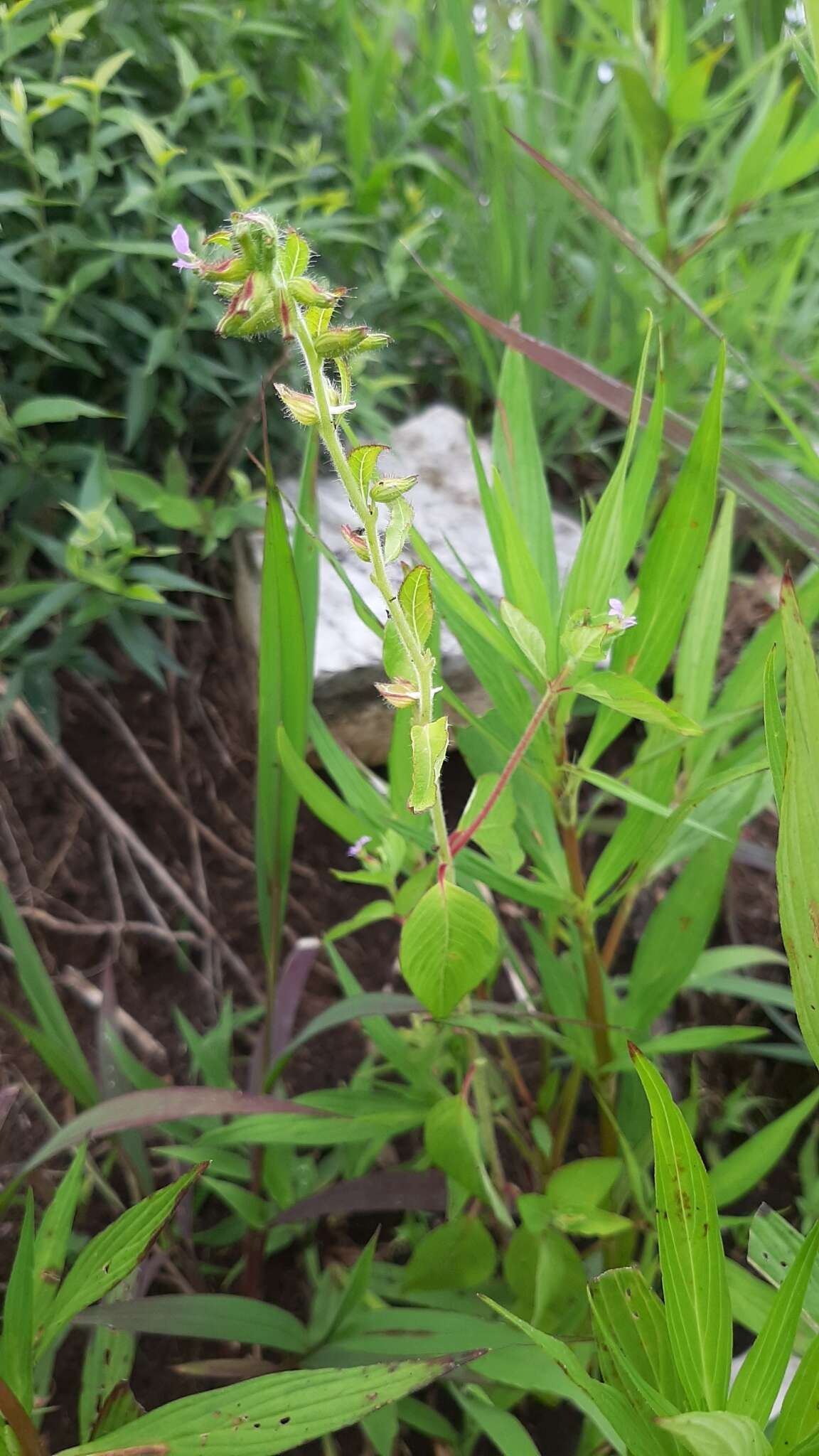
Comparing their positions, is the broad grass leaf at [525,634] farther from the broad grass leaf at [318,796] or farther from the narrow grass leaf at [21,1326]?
the narrow grass leaf at [21,1326]

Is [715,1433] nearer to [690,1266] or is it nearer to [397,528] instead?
[690,1266]

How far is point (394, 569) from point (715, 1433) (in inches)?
29.5

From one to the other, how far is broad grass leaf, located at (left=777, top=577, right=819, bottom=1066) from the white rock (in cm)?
54

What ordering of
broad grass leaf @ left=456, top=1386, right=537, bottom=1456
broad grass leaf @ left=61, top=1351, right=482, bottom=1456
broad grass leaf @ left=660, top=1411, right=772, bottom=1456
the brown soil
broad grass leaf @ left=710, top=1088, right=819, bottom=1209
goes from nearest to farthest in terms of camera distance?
1. broad grass leaf @ left=660, top=1411, right=772, bottom=1456
2. broad grass leaf @ left=61, top=1351, right=482, bottom=1456
3. broad grass leaf @ left=456, top=1386, right=537, bottom=1456
4. broad grass leaf @ left=710, top=1088, right=819, bottom=1209
5. the brown soil

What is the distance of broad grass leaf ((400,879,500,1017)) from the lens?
44 centimetres

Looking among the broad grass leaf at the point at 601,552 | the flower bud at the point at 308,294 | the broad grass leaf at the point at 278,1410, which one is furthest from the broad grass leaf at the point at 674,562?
the broad grass leaf at the point at 278,1410

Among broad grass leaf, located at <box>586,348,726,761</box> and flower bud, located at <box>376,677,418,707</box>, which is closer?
flower bud, located at <box>376,677,418,707</box>

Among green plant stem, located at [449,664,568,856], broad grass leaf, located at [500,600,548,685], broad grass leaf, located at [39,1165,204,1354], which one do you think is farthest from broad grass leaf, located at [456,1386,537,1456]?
broad grass leaf, located at [500,600,548,685]

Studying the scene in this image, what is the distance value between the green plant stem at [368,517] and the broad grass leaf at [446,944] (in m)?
0.06

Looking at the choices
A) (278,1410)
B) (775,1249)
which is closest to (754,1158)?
(775,1249)

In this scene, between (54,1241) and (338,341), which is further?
(54,1241)

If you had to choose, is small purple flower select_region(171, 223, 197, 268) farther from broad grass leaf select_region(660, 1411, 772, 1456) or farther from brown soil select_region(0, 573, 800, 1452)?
brown soil select_region(0, 573, 800, 1452)

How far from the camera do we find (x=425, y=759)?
1.26 ft

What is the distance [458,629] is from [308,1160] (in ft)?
1.55
